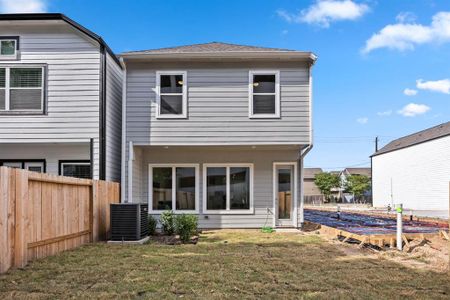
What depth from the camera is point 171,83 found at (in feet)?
40.0

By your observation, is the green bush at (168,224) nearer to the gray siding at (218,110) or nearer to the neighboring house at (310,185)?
the gray siding at (218,110)

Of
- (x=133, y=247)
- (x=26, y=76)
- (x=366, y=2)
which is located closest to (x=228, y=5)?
(x=366, y=2)

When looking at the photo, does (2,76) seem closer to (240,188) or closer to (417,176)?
(240,188)

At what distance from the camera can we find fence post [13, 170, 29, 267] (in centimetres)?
624

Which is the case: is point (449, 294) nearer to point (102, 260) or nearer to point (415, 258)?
point (415, 258)

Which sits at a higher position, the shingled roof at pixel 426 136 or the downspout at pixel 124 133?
the shingled roof at pixel 426 136

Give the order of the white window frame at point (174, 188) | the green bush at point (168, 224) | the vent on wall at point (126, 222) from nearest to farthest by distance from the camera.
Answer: the vent on wall at point (126, 222), the green bush at point (168, 224), the white window frame at point (174, 188)

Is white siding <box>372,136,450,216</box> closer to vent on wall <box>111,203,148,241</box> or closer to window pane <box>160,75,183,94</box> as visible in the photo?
window pane <box>160,75,183,94</box>

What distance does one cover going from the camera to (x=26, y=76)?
37.7 feet

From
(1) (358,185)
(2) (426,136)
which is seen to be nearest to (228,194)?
(2) (426,136)

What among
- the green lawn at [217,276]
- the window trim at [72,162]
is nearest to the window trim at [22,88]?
the window trim at [72,162]

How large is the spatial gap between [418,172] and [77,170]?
89.9 feet

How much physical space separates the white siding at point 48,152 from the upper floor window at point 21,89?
148 centimetres

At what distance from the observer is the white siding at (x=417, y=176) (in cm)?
2847
